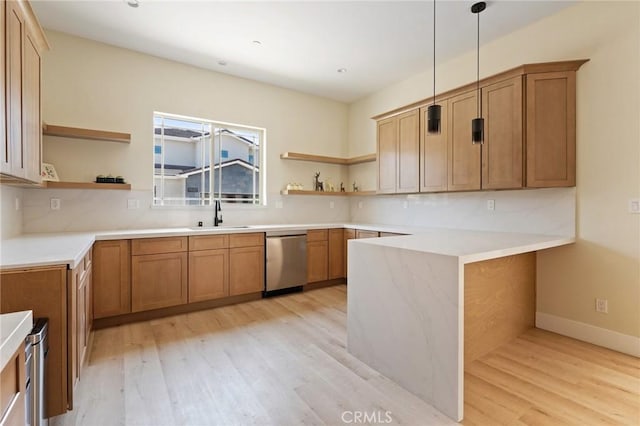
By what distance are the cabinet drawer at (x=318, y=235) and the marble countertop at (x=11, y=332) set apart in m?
3.57

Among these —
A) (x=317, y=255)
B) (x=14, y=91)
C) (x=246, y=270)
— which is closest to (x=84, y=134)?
(x=14, y=91)

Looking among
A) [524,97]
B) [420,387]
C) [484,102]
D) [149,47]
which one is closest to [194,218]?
[149,47]

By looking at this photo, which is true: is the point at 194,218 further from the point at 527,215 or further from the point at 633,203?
the point at 633,203

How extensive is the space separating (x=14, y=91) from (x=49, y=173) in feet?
5.14

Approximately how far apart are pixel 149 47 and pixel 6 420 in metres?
3.91

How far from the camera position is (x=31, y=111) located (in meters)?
2.28

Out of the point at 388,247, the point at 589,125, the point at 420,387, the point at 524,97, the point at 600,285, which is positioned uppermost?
the point at 524,97

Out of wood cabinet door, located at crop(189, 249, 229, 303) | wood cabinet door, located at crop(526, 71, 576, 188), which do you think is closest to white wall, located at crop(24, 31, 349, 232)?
wood cabinet door, located at crop(189, 249, 229, 303)

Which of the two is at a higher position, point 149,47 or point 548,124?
point 149,47

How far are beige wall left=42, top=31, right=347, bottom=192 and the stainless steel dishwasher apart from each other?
A: 3.21 feet

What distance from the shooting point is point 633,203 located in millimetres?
2510

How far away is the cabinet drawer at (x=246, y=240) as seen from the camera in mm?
3729

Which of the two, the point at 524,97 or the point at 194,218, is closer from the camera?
the point at 524,97

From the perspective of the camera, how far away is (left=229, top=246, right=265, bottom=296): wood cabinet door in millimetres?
3725
